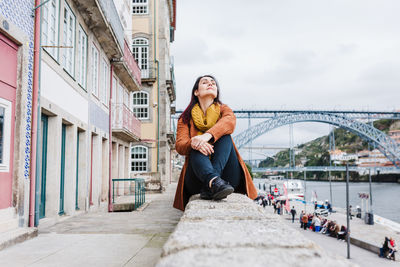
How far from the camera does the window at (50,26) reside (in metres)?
5.58

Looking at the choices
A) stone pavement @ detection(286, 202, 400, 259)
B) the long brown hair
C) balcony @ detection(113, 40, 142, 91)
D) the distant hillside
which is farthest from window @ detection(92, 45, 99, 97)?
the distant hillside

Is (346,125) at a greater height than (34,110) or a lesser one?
greater

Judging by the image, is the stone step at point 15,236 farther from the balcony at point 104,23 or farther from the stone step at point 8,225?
the balcony at point 104,23

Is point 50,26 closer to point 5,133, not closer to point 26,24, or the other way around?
point 26,24

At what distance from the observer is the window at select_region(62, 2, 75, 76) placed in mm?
6613

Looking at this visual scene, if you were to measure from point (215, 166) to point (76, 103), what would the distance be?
469 centimetres

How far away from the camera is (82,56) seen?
7820 millimetres

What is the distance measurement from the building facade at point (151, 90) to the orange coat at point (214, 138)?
1618 centimetres

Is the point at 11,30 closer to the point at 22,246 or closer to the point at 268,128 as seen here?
the point at 22,246

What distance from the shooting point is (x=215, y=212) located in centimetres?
212

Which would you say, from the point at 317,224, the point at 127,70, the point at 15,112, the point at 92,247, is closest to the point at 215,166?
the point at 92,247

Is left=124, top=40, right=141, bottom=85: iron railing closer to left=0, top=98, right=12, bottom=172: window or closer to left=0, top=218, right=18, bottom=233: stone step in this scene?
left=0, top=98, right=12, bottom=172: window

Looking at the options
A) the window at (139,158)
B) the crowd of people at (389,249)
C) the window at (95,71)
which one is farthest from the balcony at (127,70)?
the crowd of people at (389,249)

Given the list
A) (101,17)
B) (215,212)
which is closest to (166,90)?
(101,17)
